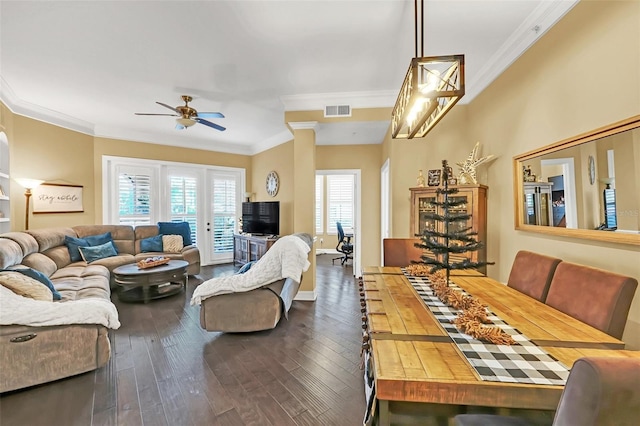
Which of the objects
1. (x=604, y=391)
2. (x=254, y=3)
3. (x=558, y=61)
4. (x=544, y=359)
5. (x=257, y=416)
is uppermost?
(x=254, y=3)

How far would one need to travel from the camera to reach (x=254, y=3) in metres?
1.93

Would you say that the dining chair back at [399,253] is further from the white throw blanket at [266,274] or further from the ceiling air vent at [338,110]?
the ceiling air vent at [338,110]

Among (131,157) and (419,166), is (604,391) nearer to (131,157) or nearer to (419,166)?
(419,166)

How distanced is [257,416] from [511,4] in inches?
137

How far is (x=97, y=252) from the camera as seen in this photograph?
422 cm

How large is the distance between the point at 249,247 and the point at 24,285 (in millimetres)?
3467

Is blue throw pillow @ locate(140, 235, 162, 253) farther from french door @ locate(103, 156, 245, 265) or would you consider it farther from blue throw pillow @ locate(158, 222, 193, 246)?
french door @ locate(103, 156, 245, 265)

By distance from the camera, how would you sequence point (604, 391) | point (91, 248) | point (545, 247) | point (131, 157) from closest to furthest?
point (604, 391), point (545, 247), point (91, 248), point (131, 157)

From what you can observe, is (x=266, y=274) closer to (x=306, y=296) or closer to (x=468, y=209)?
(x=306, y=296)

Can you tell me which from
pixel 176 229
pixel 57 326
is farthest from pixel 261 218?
pixel 57 326

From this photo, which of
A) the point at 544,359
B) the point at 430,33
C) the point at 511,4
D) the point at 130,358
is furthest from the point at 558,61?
the point at 130,358

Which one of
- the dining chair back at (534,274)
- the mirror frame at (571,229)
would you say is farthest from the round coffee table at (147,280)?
the mirror frame at (571,229)

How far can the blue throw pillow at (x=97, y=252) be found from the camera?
4141 mm

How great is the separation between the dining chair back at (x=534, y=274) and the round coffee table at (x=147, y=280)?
4170mm
